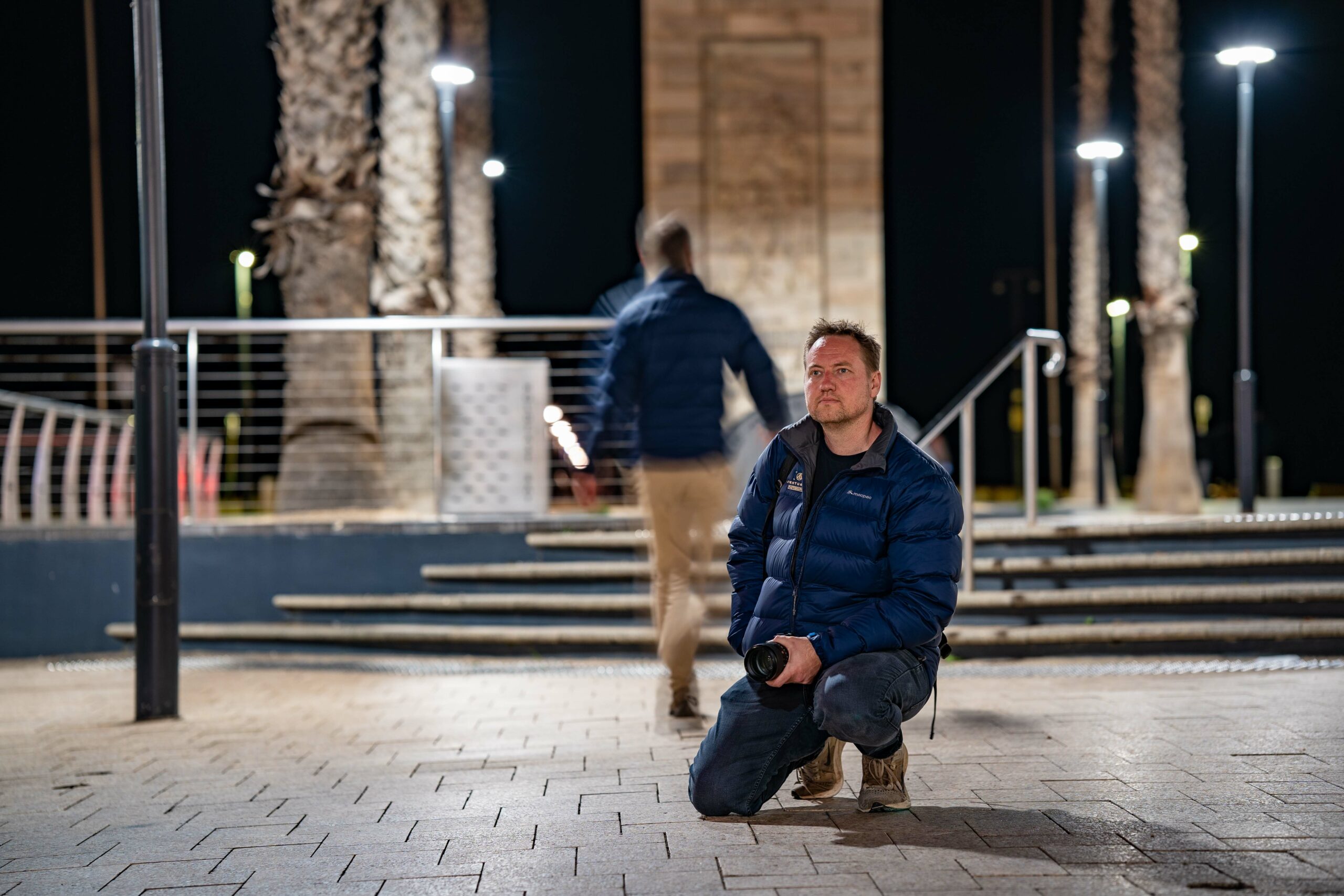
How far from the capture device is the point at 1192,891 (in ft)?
11.9

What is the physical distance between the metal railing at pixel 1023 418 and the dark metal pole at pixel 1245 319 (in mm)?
4635

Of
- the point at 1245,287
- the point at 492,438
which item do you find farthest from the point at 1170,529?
the point at 1245,287

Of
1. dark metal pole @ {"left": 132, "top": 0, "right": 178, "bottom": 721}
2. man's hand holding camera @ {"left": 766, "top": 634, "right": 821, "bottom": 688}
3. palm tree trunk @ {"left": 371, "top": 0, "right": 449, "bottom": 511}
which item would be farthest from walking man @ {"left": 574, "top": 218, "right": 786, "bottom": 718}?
palm tree trunk @ {"left": 371, "top": 0, "right": 449, "bottom": 511}

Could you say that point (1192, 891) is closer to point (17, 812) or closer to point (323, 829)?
point (323, 829)

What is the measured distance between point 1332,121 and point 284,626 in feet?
143

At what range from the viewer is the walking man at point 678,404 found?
20.9ft

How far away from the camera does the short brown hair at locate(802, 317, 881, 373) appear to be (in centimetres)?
457

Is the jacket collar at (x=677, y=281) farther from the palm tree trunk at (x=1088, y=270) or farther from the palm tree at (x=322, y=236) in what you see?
the palm tree trunk at (x=1088, y=270)

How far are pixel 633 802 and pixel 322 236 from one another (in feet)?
25.0

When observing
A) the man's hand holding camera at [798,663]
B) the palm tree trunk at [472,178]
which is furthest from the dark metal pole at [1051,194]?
the man's hand holding camera at [798,663]

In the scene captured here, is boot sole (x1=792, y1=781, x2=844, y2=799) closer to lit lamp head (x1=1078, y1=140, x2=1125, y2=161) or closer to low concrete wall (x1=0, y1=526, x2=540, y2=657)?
low concrete wall (x1=0, y1=526, x2=540, y2=657)

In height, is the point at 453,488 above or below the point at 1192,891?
above

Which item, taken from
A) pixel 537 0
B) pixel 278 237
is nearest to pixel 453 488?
pixel 278 237

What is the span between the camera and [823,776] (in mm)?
4762
